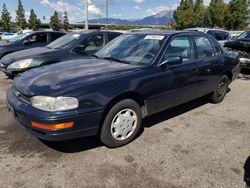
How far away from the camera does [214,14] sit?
114ft

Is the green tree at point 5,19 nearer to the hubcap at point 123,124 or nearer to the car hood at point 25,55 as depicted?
the car hood at point 25,55

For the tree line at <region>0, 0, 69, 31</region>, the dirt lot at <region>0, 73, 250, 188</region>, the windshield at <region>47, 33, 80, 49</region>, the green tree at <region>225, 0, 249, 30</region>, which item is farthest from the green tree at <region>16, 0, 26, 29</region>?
the dirt lot at <region>0, 73, 250, 188</region>

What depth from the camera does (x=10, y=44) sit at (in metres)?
9.27

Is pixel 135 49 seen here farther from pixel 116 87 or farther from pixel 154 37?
pixel 116 87

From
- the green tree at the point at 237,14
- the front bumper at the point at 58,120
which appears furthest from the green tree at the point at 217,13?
the front bumper at the point at 58,120

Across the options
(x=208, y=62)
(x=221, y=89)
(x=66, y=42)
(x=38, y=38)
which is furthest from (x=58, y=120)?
(x=38, y=38)

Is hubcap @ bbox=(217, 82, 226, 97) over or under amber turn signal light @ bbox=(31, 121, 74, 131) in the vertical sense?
under

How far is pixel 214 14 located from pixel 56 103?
36.3 metres

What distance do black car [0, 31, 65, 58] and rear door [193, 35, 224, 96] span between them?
645cm

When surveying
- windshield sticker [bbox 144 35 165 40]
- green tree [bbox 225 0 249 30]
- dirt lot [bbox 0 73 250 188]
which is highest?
green tree [bbox 225 0 249 30]

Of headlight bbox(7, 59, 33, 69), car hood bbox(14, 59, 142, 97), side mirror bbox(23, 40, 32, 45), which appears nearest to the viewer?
car hood bbox(14, 59, 142, 97)

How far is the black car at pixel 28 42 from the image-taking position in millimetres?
9180

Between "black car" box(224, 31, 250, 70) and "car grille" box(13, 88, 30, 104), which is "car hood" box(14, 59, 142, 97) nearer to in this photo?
"car grille" box(13, 88, 30, 104)

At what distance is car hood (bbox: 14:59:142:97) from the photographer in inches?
121
